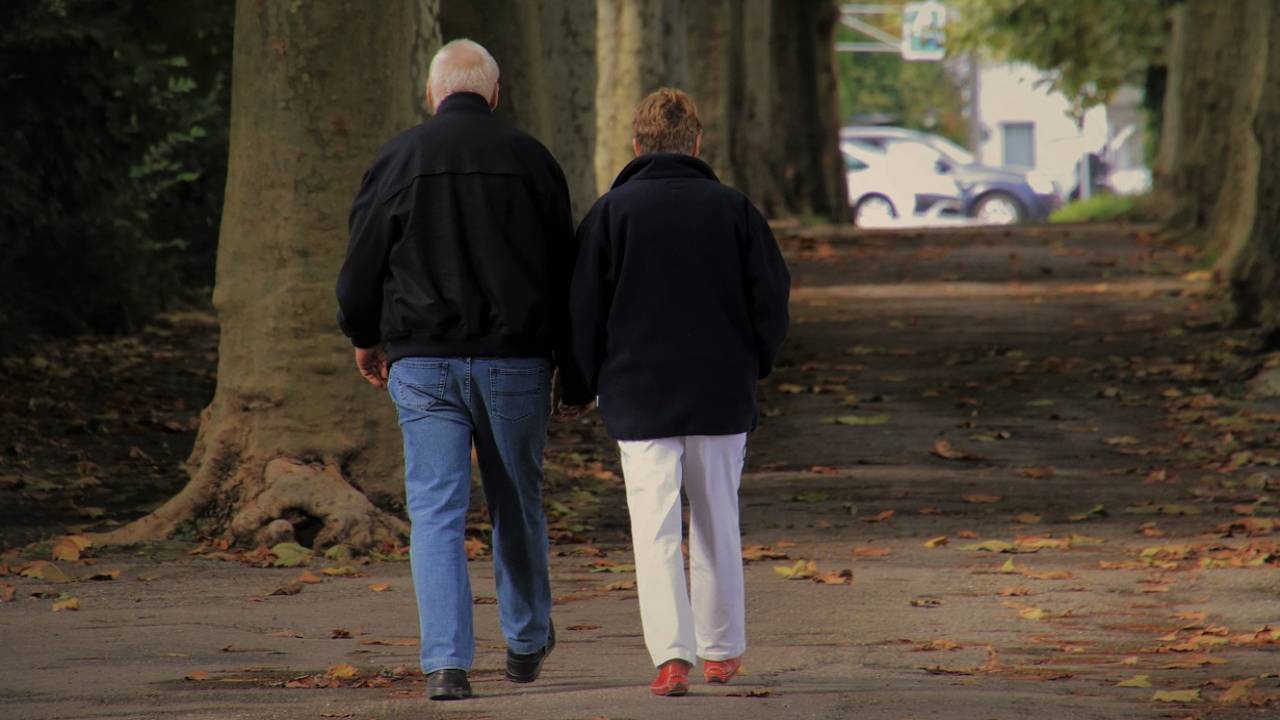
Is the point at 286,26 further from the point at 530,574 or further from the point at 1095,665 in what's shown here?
the point at 1095,665

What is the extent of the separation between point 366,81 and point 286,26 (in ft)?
1.41

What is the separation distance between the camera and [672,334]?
20.7 feet

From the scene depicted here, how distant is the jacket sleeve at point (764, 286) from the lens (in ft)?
21.0

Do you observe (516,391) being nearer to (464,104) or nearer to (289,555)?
(464,104)

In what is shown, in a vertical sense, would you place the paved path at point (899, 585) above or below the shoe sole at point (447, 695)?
below

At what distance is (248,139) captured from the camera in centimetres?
997

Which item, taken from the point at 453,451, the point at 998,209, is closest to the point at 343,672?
the point at 453,451

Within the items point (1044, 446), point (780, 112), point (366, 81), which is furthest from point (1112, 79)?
point (366, 81)

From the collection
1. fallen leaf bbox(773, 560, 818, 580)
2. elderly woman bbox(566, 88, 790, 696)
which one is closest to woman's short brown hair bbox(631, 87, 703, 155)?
elderly woman bbox(566, 88, 790, 696)

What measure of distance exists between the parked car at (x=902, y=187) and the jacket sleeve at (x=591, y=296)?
145 feet

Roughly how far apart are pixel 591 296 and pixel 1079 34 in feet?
101

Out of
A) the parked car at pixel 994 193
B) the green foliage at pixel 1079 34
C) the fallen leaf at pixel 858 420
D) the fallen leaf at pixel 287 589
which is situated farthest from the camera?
the parked car at pixel 994 193

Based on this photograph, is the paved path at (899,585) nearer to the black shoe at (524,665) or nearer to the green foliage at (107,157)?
the black shoe at (524,665)

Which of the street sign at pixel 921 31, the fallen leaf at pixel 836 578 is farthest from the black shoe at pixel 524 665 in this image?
the street sign at pixel 921 31
